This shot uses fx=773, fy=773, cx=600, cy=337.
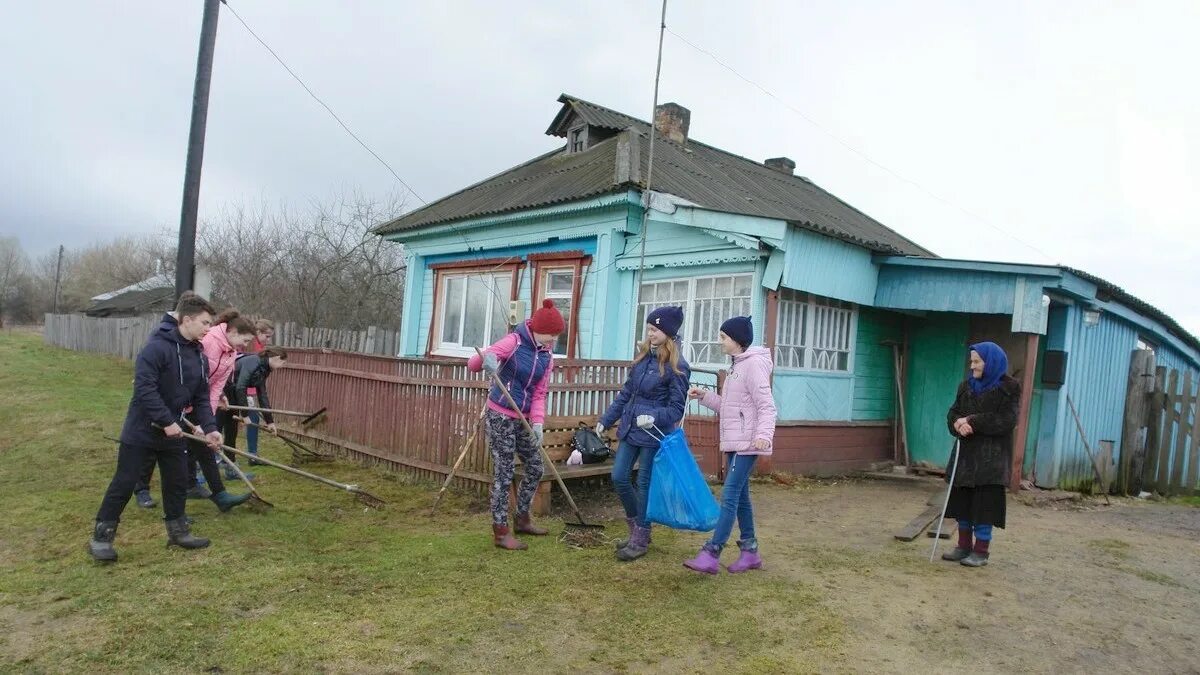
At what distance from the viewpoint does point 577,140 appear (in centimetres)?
1428

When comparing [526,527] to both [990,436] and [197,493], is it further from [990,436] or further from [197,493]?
[990,436]

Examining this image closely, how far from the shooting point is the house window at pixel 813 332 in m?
9.28

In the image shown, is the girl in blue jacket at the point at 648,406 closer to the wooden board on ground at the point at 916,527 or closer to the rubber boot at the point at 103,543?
the wooden board on ground at the point at 916,527

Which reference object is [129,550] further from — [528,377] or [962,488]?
[962,488]

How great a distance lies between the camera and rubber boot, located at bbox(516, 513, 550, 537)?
5703 millimetres

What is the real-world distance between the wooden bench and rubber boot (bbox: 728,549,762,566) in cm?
182

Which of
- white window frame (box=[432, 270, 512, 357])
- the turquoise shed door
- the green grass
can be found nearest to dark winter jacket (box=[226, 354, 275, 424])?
the green grass

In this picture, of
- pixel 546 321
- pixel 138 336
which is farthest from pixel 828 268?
pixel 138 336

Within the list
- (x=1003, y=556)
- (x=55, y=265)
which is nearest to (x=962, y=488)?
(x=1003, y=556)

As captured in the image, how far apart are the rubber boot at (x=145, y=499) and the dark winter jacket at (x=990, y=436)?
237 inches

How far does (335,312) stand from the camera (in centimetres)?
2219

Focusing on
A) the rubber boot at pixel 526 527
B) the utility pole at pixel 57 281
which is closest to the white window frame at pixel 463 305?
the rubber boot at pixel 526 527

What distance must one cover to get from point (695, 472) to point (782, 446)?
4.56 metres

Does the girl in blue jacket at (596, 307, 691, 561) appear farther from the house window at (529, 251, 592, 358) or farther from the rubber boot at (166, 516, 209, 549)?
the house window at (529, 251, 592, 358)
